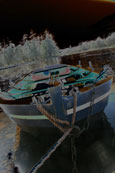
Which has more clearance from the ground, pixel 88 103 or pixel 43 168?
pixel 88 103

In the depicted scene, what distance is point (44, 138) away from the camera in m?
4.57

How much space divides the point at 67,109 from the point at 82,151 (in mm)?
1073

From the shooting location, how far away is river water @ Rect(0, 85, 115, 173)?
10.9 feet

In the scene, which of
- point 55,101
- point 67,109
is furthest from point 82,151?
point 55,101

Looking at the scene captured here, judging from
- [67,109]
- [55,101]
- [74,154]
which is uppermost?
[55,101]

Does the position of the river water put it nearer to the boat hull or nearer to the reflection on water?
the reflection on water

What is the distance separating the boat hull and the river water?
43 cm

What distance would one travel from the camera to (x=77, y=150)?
3.81m

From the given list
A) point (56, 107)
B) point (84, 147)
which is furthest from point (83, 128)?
point (56, 107)

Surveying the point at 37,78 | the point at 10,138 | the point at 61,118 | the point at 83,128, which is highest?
the point at 37,78

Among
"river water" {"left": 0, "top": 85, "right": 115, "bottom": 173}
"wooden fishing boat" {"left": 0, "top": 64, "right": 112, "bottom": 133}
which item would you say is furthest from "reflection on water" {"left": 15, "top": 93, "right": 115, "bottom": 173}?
"wooden fishing boat" {"left": 0, "top": 64, "right": 112, "bottom": 133}

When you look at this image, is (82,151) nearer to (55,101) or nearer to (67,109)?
(67,109)

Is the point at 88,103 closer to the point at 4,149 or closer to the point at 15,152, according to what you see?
the point at 15,152

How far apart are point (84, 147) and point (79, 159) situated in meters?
0.43
